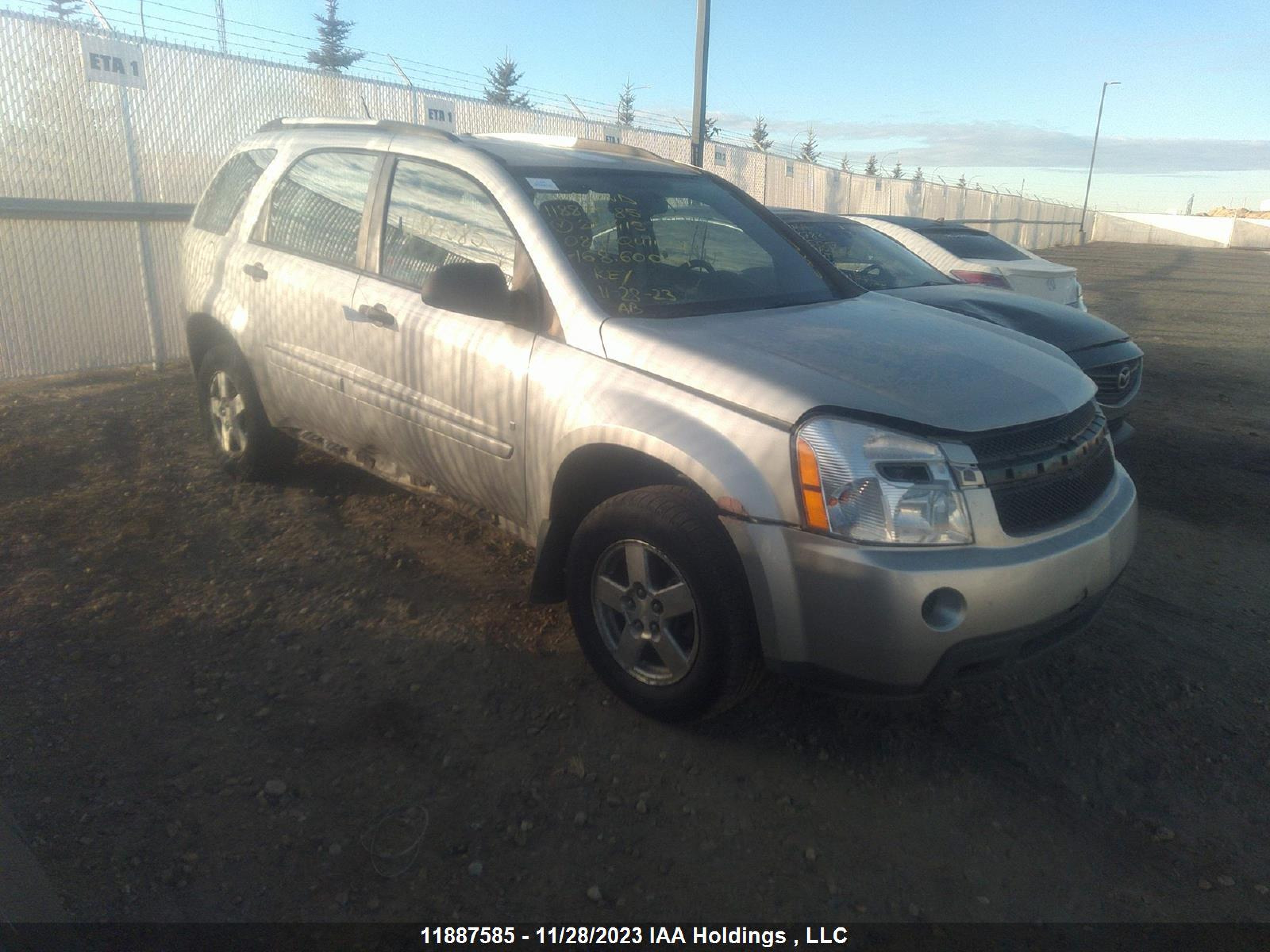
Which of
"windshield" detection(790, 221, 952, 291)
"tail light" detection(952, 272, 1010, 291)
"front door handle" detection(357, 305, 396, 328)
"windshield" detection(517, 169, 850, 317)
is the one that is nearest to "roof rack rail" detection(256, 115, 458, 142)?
"windshield" detection(517, 169, 850, 317)

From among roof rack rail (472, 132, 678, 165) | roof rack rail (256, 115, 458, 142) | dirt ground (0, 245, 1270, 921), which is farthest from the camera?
roof rack rail (472, 132, 678, 165)

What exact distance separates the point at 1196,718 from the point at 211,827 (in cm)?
317

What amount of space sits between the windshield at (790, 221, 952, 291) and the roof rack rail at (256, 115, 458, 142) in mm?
3623

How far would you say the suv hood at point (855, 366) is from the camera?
2.80 meters

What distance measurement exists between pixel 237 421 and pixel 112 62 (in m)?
4.97

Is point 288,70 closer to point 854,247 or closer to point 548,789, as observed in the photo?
point 854,247

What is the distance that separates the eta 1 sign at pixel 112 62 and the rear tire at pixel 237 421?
4.40 m

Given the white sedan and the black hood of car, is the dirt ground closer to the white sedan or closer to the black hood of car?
the black hood of car

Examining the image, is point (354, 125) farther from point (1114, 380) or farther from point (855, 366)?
point (1114, 380)

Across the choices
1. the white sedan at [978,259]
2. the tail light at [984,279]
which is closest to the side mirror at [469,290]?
the white sedan at [978,259]

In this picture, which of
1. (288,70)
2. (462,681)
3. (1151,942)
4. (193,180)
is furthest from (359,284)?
(288,70)

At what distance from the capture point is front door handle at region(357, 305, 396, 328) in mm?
3926

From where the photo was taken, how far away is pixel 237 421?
5188 mm

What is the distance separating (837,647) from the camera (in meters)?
2.68
